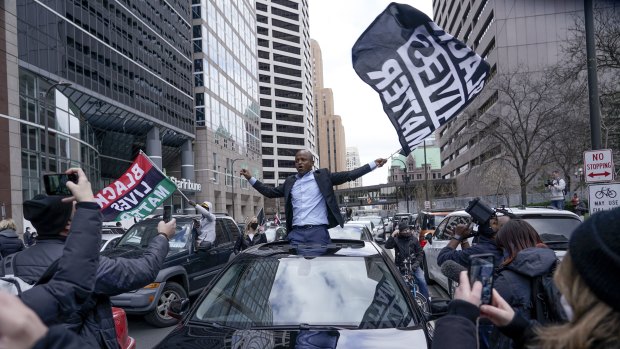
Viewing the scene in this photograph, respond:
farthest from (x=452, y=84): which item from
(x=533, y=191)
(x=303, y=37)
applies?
(x=303, y=37)

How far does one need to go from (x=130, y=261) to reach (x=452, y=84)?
427cm

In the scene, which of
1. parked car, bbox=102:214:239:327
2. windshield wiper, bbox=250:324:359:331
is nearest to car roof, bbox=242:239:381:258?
windshield wiper, bbox=250:324:359:331

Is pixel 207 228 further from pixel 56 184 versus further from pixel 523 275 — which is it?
pixel 523 275

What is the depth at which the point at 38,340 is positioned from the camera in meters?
1.14

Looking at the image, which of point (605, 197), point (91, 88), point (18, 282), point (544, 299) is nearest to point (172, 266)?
point (18, 282)

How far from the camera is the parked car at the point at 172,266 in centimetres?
754

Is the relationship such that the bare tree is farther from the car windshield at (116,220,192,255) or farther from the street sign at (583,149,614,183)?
the car windshield at (116,220,192,255)

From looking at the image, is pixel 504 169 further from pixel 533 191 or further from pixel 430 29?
pixel 430 29

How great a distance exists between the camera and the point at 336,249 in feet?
14.3

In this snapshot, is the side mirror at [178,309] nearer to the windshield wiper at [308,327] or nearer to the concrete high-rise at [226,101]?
the windshield wiper at [308,327]

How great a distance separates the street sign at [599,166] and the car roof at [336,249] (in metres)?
6.19

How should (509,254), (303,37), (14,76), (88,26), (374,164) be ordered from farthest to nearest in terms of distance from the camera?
(303,37) → (88,26) → (14,76) → (374,164) → (509,254)

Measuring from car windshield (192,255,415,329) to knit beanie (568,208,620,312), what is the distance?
2.28 meters

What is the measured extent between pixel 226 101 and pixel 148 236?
6145 centimetres
